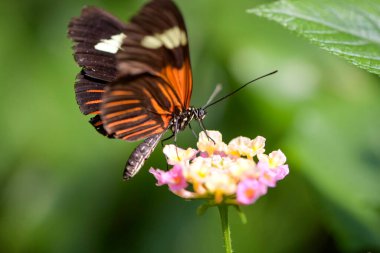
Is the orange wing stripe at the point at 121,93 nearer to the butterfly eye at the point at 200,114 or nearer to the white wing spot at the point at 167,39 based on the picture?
the white wing spot at the point at 167,39

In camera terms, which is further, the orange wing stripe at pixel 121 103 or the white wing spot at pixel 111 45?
Result: the white wing spot at pixel 111 45

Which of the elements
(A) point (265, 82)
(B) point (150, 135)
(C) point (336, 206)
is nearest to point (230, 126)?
(A) point (265, 82)

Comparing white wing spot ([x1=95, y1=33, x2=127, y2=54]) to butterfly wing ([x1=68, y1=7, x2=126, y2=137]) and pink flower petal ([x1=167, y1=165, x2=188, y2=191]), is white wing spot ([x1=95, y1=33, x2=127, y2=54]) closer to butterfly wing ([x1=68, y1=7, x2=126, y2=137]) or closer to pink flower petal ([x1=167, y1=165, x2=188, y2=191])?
butterfly wing ([x1=68, y1=7, x2=126, y2=137])

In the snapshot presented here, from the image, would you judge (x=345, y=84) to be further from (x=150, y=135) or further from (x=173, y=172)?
(x=173, y=172)

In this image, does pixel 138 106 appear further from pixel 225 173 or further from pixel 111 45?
pixel 225 173

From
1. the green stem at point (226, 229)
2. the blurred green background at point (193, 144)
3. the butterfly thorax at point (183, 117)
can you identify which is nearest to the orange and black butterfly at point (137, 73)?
the butterfly thorax at point (183, 117)

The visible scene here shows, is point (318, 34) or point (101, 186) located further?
point (101, 186)

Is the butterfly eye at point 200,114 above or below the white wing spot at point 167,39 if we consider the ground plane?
below
